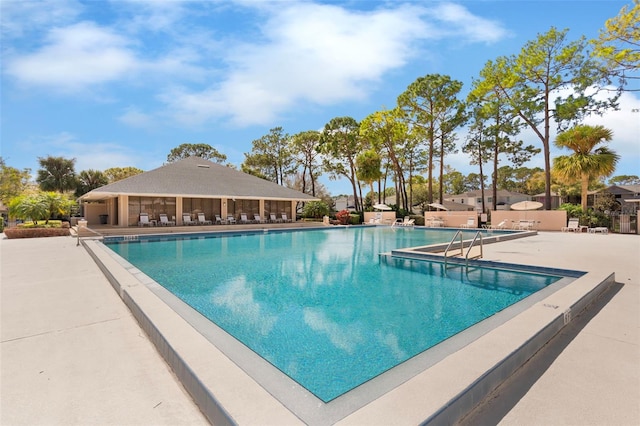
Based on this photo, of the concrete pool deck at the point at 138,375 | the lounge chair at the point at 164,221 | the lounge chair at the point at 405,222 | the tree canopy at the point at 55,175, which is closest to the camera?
the concrete pool deck at the point at 138,375

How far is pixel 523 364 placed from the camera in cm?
301

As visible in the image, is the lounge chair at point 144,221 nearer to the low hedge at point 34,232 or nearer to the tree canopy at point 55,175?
the low hedge at point 34,232

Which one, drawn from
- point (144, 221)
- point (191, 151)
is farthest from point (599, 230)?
point (191, 151)

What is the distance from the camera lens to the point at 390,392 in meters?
2.32

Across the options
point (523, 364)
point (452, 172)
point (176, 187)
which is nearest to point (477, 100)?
point (176, 187)

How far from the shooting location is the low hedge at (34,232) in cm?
1602

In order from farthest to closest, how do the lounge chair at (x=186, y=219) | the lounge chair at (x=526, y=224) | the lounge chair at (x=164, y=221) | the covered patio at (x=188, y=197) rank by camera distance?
the lounge chair at (x=186, y=219) → the lounge chair at (x=164, y=221) → the covered patio at (x=188, y=197) → the lounge chair at (x=526, y=224)

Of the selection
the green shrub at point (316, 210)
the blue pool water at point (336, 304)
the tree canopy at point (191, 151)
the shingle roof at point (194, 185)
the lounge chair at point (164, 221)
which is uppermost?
the tree canopy at point (191, 151)

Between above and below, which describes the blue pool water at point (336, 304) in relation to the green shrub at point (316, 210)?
below

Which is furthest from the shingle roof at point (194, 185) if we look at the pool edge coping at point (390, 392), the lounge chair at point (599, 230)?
the lounge chair at point (599, 230)

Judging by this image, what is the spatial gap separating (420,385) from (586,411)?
116 centimetres

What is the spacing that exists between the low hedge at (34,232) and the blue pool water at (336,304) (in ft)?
36.2

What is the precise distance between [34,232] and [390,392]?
20.6 m

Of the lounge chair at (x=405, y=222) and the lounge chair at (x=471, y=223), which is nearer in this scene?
the lounge chair at (x=471, y=223)
